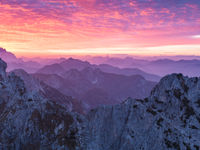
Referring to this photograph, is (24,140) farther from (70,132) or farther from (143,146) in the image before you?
(143,146)

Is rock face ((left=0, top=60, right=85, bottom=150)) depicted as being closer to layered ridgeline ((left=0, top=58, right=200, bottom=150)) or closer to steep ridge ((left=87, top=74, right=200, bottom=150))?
layered ridgeline ((left=0, top=58, right=200, bottom=150))

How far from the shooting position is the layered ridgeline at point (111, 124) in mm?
55375

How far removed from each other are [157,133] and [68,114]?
110 feet

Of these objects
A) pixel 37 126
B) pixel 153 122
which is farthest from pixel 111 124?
pixel 37 126

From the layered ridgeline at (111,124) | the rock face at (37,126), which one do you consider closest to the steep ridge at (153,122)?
the layered ridgeline at (111,124)

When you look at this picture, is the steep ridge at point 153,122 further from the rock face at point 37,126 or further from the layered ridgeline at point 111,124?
the rock face at point 37,126

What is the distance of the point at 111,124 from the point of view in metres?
63.8

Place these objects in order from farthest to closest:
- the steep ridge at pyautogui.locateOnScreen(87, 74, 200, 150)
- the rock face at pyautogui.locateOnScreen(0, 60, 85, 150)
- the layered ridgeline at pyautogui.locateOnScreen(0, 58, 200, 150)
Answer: the rock face at pyautogui.locateOnScreen(0, 60, 85, 150), the layered ridgeline at pyautogui.locateOnScreen(0, 58, 200, 150), the steep ridge at pyautogui.locateOnScreen(87, 74, 200, 150)

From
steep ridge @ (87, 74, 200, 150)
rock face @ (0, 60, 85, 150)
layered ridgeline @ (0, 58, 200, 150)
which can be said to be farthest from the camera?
rock face @ (0, 60, 85, 150)

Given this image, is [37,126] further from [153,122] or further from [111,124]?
[153,122]

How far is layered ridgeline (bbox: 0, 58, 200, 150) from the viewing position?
55375mm

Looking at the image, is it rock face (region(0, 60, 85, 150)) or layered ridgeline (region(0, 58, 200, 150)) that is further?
rock face (region(0, 60, 85, 150))

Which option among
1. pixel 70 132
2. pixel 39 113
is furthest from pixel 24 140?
pixel 70 132

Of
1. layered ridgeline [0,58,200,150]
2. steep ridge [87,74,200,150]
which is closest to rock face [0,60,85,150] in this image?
layered ridgeline [0,58,200,150]
